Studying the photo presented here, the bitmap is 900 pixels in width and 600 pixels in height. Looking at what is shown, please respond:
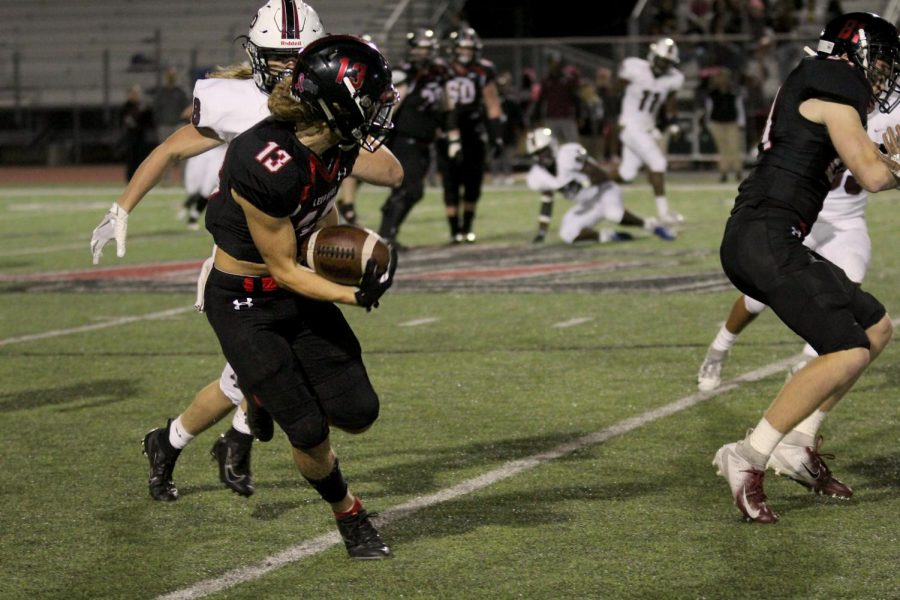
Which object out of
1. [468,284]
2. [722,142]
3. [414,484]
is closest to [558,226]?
Result: [468,284]

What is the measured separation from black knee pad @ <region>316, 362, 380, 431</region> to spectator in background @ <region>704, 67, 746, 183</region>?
677 inches

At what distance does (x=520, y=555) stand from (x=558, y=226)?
1107 centimetres

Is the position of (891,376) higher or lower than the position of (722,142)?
higher

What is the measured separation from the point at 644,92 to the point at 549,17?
14.6m

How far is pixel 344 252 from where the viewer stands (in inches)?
161

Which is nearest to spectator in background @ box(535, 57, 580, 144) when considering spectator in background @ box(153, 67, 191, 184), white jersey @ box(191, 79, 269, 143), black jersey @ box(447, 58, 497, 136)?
spectator in background @ box(153, 67, 191, 184)

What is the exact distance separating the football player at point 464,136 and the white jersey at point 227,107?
847 centimetres

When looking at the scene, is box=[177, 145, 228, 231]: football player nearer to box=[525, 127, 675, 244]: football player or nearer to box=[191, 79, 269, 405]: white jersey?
box=[525, 127, 675, 244]: football player

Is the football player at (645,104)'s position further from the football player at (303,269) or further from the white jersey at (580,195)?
the football player at (303,269)

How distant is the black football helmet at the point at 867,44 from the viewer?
4.69 m

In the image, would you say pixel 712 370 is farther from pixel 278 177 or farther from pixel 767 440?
pixel 278 177

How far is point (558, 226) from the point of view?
50.2 ft

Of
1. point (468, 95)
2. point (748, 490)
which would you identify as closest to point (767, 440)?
point (748, 490)

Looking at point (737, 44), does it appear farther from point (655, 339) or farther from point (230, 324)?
point (230, 324)
